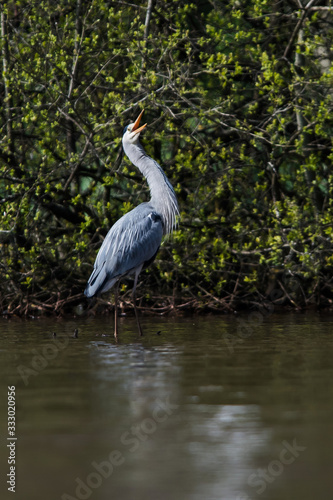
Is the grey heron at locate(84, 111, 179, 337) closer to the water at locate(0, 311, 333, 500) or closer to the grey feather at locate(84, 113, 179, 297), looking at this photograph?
the grey feather at locate(84, 113, 179, 297)

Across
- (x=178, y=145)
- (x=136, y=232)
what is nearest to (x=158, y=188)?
(x=136, y=232)

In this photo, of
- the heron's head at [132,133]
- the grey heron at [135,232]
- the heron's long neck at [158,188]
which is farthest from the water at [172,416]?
the heron's head at [132,133]

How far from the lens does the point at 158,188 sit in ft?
33.8

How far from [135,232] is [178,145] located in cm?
252

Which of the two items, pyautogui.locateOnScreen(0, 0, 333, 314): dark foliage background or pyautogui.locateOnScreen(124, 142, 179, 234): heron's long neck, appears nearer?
pyautogui.locateOnScreen(124, 142, 179, 234): heron's long neck

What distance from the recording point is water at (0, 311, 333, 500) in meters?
3.96

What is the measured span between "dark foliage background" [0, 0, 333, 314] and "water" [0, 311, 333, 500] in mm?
2458

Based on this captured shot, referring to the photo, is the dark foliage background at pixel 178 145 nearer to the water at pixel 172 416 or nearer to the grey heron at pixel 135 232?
the grey heron at pixel 135 232

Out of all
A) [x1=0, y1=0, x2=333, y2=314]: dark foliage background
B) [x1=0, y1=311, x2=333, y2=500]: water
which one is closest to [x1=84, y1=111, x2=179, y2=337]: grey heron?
[x1=0, y1=311, x2=333, y2=500]: water

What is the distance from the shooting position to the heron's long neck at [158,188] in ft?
33.7

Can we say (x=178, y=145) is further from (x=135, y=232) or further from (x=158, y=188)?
(x=135, y=232)

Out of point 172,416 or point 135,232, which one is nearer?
point 172,416

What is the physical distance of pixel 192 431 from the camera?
196 inches

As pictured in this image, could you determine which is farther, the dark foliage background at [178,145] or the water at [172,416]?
the dark foliage background at [178,145]
